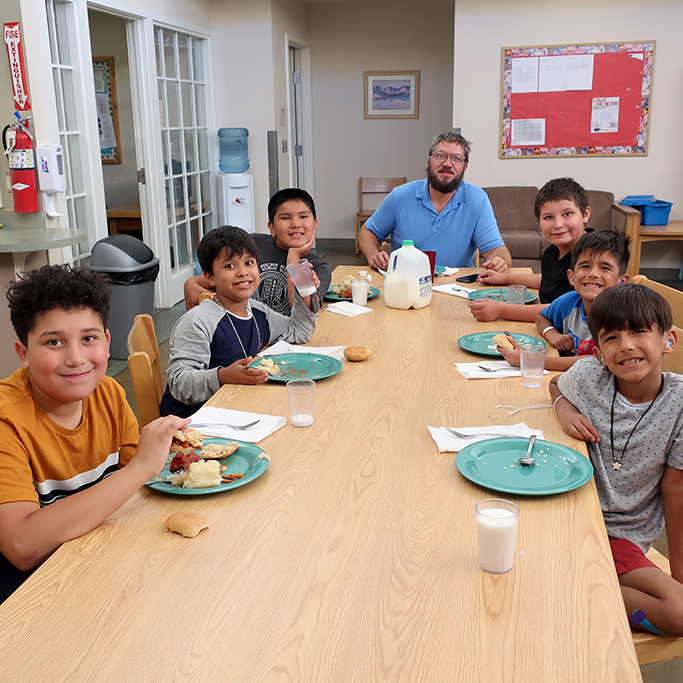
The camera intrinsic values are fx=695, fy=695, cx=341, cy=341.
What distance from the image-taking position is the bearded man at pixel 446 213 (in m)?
3.40

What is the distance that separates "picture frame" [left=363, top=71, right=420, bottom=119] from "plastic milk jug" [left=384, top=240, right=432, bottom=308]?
230 inches

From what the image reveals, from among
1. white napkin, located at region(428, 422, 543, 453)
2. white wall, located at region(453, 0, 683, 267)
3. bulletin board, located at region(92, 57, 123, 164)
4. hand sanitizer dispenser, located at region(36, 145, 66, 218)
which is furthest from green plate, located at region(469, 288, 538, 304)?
bulletin board, located at region(92, 57, 123, 164)

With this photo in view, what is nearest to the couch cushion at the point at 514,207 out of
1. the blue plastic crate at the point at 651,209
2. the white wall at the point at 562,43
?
the white wall at the point at 562,43

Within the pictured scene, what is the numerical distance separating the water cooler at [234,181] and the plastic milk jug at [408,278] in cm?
389

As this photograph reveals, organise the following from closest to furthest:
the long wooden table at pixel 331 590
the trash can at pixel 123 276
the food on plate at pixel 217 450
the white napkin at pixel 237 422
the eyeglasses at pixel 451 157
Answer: the long wooden table at pixel 331 590 < the food on plate at pixel 217 450 < the white napkin at pixel 237 422 < the eyeglasses at pixel 451 157 < the trash can at pixel 123 276

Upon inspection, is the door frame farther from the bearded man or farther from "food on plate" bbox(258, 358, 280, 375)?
"food on plate" bbox(258, 358, 280, 375)

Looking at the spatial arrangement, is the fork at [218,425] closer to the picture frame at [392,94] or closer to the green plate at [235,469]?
the green plate at [235,469]

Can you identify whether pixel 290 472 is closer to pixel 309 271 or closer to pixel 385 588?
pixel 385 588

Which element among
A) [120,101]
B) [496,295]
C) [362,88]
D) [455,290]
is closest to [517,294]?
[496,295]

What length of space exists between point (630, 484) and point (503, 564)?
62cm

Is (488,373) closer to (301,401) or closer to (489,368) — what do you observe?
(489,368)

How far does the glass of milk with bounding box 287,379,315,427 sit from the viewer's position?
158 centimetres

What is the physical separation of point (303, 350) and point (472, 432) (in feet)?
2.62

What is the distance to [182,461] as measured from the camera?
1.34 meters
